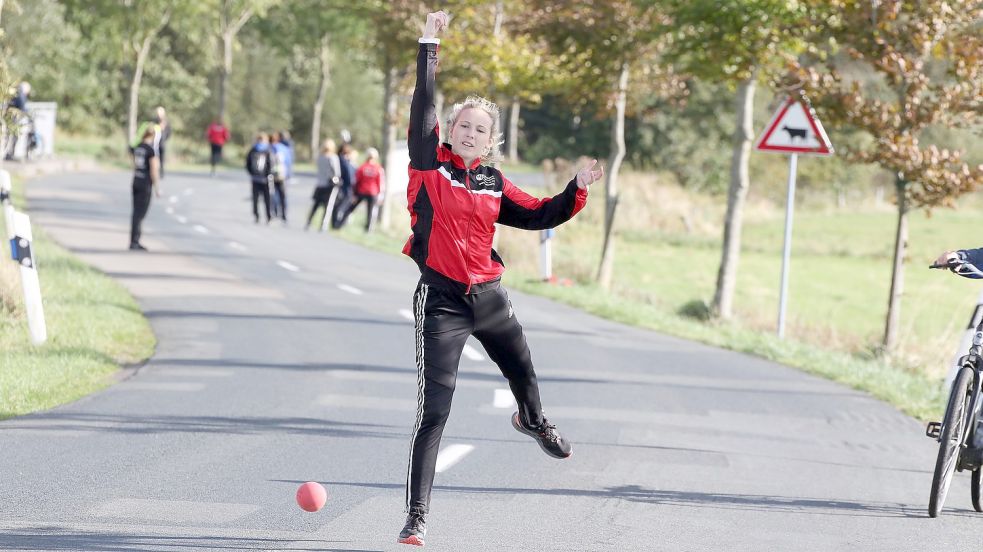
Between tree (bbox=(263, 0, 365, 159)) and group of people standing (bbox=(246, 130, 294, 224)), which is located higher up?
tree (bbox=(263, 0, 365, 159))

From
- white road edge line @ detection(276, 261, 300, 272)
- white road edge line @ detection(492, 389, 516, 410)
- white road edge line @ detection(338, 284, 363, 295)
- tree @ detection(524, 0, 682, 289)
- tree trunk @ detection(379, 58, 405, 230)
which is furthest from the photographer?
tree trunk @ detection(379, 58, 405, 230)

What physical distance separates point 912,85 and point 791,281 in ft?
57.5

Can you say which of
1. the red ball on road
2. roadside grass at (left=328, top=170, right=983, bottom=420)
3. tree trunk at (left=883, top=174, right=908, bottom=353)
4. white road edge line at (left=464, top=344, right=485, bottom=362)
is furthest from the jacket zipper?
tree trunk at (left=883, top=174, right=908, bottom=353)

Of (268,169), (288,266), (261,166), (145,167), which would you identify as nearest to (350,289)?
(288,266)

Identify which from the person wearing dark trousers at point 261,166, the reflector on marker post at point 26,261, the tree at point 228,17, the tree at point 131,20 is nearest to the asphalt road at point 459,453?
the reflector on marker post at point 26,261

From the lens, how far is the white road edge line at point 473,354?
13.7m

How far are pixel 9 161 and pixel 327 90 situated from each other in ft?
129

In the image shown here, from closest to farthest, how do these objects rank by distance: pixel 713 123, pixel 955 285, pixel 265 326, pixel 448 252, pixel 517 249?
1. pixel 448 252
2. pixel 265 326
3. pixel 517 249
4. pixel 955 285
5. pixel 713 123

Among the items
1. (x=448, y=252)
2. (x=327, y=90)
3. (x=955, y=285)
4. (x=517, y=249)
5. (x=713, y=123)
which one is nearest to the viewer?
(x=448, y=252)

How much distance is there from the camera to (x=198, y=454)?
809 centimetres

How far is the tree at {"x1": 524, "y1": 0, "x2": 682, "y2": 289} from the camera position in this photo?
952 inches

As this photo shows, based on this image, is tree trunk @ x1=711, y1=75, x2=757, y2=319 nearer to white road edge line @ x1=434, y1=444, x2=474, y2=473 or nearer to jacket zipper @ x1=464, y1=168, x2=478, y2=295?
white road edge line @ x1=434, y1=444, x2=474, y2=473

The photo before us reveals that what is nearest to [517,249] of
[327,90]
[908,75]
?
[908,75]

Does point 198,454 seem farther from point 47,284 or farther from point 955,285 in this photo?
point 955,285
